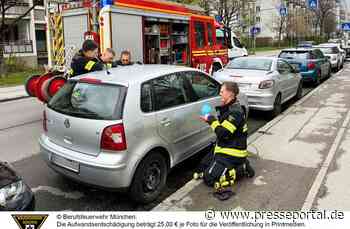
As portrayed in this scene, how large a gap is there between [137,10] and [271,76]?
13.2 ft

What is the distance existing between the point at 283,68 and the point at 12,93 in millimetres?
10191

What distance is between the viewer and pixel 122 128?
3.88 meters

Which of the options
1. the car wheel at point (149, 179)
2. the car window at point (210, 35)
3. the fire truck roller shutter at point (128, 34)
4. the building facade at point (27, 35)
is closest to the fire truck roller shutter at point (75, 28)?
the fire truck roller shutter at point (128, 34)

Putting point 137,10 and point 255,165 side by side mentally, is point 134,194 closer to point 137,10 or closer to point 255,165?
point 255,165

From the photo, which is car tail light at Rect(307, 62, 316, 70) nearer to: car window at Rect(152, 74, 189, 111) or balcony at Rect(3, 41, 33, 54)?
car window at Rect(152, 74, 189, 111)

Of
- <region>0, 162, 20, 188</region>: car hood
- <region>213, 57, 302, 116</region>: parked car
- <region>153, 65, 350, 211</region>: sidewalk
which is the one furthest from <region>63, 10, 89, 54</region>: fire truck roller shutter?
<region>0, 162, 20, 188</region>: car hood

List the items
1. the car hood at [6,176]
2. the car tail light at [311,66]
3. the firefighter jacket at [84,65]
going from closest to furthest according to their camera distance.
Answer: the car hood at [6,176], the firefighter jacket at [84,65], the car tail light at [311,66]

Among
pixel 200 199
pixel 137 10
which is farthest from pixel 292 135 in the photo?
pixel 137 10

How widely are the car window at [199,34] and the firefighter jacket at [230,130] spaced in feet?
28.6

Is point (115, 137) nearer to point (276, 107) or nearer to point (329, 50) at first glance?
point (276, 107)

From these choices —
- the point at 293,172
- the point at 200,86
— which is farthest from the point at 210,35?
the point at 293,172

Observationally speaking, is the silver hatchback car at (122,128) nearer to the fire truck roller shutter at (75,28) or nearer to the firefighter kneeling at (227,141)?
the firefighter kneeling at (227,141)

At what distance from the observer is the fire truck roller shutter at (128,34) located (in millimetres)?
9203

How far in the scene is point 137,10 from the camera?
9.80 meters
